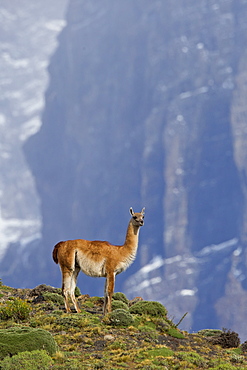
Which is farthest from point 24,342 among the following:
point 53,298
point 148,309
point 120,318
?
point 53,298

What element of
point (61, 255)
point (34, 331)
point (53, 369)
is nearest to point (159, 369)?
point (53, 369)

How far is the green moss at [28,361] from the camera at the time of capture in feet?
63.0

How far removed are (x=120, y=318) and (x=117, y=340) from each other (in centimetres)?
290

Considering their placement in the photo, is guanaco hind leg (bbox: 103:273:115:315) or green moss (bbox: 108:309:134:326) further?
guanaco hind leg (bbox: 103:273:115:315)

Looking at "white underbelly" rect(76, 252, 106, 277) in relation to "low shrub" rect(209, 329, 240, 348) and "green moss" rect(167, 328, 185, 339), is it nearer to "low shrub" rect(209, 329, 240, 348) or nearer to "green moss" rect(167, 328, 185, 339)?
"green moss" rect(167, 328, 185, 339)

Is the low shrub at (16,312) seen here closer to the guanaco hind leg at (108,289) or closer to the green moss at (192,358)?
the guanaco hind leg at (108,289)

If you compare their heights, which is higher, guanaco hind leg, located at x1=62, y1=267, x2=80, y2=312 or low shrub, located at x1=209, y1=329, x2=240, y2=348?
guanaco hind leg, located at x1=62, y1=267, x2=80, y2=312

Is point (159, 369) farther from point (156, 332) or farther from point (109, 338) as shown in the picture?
point (156, 332)

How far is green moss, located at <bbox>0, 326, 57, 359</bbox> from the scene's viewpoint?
20828 mm

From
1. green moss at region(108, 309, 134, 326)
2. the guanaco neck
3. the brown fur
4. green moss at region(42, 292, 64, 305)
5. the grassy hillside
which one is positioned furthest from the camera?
green moss at region(42, 292, 64, 305)

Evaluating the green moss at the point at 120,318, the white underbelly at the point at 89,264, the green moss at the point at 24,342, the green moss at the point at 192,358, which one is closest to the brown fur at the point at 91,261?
the white underbelly at the point at 89,264

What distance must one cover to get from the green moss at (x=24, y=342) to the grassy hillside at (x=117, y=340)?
19.4 inches

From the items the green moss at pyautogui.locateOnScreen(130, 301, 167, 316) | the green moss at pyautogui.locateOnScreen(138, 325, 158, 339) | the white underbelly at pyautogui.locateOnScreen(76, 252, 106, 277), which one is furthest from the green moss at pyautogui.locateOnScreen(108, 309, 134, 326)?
the green moss at pyautogui.locateOnScreen(130, 301, 167, 316)

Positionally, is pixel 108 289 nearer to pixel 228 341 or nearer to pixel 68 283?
pixel 68 283
